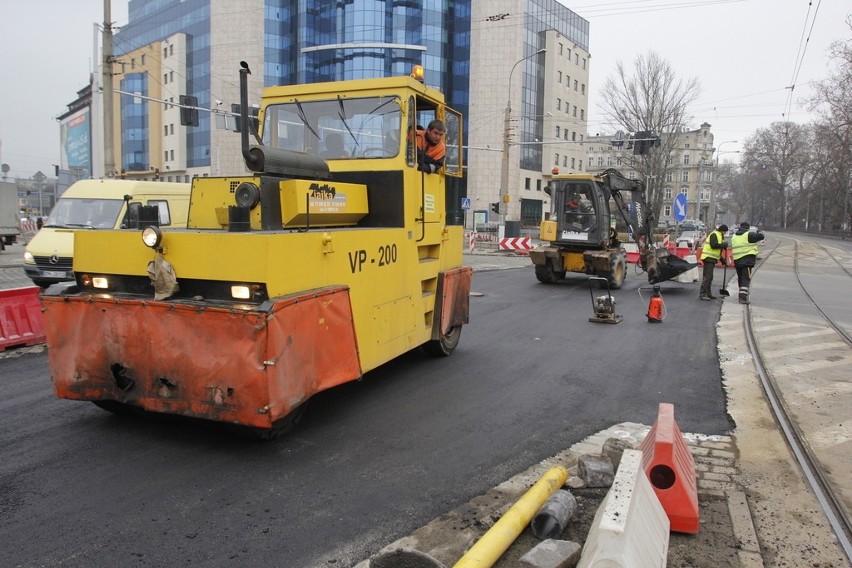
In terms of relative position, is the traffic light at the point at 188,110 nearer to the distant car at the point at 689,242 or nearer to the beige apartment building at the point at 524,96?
the distant car at the point at 689,242

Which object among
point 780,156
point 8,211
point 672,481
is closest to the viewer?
point 672,481

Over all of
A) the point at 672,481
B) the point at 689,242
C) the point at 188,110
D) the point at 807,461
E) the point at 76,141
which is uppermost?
the point at 76,141

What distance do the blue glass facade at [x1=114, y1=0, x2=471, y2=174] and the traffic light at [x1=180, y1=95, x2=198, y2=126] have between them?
34.2 meters

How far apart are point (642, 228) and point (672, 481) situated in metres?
13.7

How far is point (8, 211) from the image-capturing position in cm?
2630

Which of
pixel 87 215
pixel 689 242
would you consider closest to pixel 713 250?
pixel 87 215

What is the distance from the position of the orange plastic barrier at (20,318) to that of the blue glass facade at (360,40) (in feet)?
157

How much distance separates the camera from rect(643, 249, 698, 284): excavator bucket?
15.6m

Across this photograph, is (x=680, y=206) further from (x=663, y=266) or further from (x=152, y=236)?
(x=152, y=236)

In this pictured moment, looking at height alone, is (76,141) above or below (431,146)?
above

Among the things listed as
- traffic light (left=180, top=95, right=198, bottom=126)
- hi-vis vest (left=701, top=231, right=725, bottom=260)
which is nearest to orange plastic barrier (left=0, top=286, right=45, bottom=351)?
traffic light (left=180, top=95, right=198, bottom=126)

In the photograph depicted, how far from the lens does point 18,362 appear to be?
7.43 meters

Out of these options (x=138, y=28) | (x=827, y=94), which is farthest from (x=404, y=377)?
(x=138, y=28)

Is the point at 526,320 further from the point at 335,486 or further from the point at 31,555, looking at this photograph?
the point at 31,555
